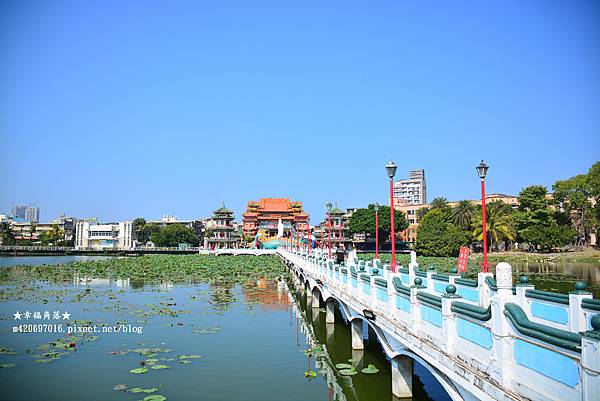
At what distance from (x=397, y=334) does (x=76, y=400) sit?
7587 millimetres

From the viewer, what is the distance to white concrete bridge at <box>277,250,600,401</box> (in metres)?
4.43

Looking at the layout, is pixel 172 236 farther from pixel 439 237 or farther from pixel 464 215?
pixel 464 215

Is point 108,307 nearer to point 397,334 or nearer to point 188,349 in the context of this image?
point 188,349

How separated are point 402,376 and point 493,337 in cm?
568

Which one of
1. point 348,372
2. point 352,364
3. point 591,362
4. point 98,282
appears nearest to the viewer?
point 591,362

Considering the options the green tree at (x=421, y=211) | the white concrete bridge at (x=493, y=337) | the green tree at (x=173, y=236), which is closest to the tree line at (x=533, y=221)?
the green tree at (x=421, y=211)

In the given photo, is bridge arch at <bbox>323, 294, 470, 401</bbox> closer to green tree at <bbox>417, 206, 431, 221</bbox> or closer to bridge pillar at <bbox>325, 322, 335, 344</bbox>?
bridge pillar at <bbox>325, 322, 335, 344</bbox>

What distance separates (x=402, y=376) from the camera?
35.3 feet

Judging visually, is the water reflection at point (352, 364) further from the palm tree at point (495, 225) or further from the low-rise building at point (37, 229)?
the low-rise building at point (37, 229)

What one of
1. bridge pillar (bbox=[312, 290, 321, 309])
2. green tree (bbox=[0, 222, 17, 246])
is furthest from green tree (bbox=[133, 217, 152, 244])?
bridge pillar (bbox=[312, 290, 321, 309])

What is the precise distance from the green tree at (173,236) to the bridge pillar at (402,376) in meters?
110

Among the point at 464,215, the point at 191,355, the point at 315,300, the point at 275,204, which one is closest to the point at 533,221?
the point at 464,215

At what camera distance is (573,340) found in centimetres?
432

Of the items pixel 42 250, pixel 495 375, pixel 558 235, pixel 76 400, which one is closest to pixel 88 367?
pixel 76 400
